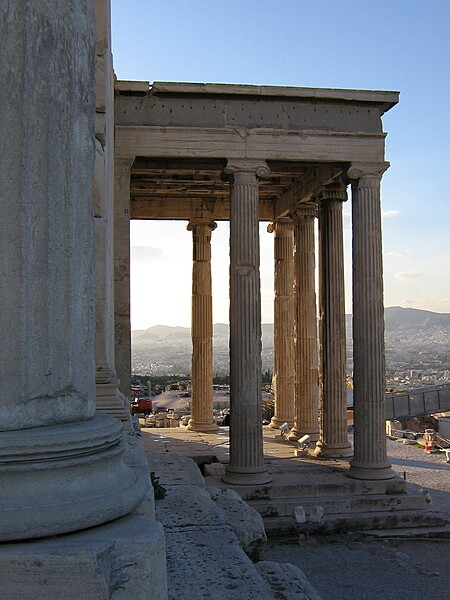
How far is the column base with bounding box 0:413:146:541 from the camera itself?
3639 mm

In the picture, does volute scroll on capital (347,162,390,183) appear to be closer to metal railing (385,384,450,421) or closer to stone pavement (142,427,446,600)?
stone pavement (142,427,446,600)

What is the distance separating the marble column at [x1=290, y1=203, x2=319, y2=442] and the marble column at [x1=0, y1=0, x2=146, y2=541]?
2004 centimetres

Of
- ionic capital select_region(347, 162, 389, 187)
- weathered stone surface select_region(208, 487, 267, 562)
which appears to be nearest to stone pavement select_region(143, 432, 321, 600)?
weathered stone surface select_region(208, 487, 267, 562)

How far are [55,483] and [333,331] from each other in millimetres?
18147

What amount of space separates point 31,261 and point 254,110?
608 inches

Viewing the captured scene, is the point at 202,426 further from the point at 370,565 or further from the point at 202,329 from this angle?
the point at 370,565

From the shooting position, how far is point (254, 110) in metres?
18.5

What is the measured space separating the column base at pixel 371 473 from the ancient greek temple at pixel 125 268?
4 cm

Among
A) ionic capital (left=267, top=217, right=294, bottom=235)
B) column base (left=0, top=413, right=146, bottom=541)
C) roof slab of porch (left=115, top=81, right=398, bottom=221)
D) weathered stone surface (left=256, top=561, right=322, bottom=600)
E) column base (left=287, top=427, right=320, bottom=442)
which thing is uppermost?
roof slab of porch (left=115, top=81, right=398, bottom=221)

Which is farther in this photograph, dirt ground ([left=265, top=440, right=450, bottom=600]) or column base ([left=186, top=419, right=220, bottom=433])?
column base ([left=186, top=419, right=220, bottom=433])

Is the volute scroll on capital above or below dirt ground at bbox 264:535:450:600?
above

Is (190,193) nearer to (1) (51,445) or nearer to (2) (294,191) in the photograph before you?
(2) (294,191)

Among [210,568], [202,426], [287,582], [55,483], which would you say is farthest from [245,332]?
[55,483]

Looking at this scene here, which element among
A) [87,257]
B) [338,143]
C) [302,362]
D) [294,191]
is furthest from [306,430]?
→ [87,257]
